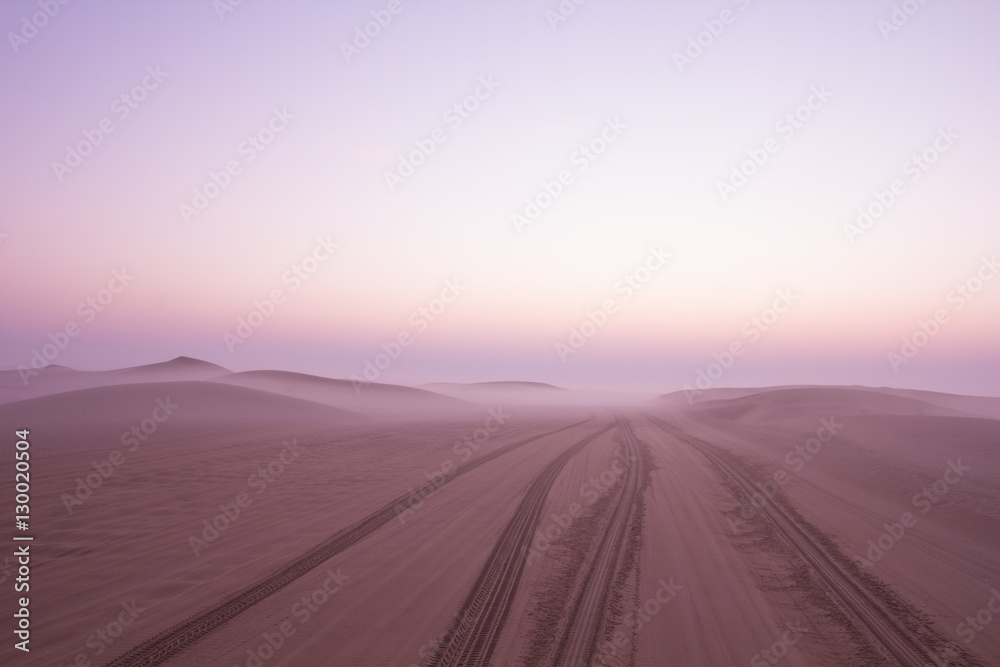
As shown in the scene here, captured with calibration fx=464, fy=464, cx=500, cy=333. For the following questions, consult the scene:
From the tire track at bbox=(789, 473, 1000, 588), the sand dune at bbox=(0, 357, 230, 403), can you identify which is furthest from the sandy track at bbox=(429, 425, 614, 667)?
the sand dune at bbox=(0, 357, 230, 403)

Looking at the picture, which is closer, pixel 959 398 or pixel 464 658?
pixel 464 658

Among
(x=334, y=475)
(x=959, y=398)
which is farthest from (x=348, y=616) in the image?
(x=959, y=398)

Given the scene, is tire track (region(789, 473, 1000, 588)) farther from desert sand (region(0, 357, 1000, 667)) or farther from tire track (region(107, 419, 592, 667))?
tire track (region(107, 419, 592, 667))

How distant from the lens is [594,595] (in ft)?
18.2

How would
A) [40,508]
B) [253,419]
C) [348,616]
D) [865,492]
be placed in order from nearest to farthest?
[348,616], [40,508], [865,492], [253,419]

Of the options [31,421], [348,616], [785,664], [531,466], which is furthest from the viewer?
[31,421]

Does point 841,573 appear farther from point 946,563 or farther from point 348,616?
point 348,616

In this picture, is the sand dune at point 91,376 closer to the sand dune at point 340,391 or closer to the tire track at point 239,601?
the sand dune at point 340,391

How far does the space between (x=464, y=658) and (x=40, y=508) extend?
31.0 ft

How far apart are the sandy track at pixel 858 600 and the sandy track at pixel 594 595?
2577 millimetres

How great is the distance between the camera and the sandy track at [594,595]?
446 centimetres

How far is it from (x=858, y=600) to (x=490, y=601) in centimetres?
435

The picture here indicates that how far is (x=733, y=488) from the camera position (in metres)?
11.0

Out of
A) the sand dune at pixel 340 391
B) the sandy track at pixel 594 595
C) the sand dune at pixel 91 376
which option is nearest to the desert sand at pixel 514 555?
the sandy track at pixel 594 595
